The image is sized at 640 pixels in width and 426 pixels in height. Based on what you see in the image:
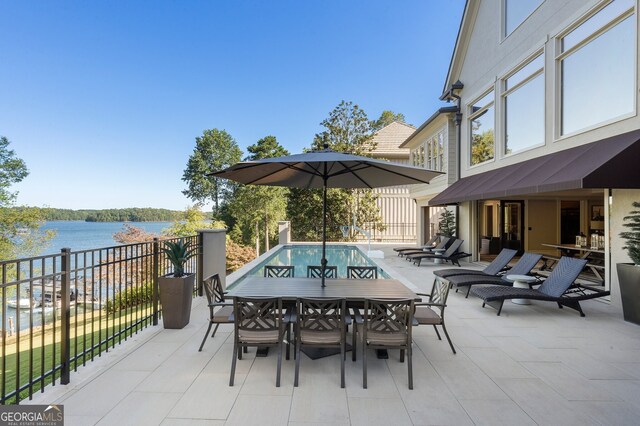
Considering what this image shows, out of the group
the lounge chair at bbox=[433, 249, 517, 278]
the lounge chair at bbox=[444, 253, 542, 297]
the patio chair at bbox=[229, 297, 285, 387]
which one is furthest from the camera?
the lounge chair at bbox=[433, 249, 517, 278]

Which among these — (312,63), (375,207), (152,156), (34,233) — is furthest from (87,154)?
(375,207)

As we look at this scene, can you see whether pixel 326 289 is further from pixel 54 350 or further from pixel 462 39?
pixel 462 39

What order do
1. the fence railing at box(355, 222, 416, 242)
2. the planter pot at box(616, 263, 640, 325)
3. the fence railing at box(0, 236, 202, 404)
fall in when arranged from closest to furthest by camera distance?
the fence railing at box(0, 236, 202, 404) < the planter pot at box(616, 263, 640, 325) < the fence railing at box(355, 222, 416, 242)

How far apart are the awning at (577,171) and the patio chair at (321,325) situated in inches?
181

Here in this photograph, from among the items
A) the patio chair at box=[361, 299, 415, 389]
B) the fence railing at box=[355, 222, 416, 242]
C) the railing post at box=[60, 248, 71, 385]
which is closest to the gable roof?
the fence railing at box=[355, 222, 416, 242]

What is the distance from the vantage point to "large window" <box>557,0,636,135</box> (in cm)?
612

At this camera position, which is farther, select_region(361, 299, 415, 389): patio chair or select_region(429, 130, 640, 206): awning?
select_region(429, 130, 640, 206): awning

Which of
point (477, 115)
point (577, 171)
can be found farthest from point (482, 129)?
point (577, 171)

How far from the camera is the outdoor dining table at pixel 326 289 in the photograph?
4027 millimetres

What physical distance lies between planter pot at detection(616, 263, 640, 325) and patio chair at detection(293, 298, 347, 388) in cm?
494

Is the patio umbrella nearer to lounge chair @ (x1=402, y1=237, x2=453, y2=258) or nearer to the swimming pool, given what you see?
the swimming pool

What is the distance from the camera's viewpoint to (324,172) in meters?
5.34

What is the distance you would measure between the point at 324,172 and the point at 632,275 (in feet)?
16.6

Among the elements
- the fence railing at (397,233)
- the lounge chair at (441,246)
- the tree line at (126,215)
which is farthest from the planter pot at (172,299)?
the tree line at (126,215)
